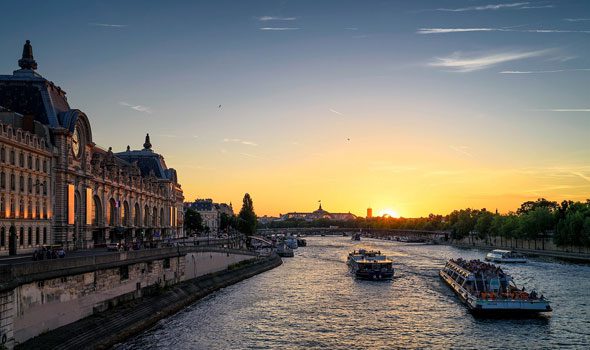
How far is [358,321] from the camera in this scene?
55.7 meters

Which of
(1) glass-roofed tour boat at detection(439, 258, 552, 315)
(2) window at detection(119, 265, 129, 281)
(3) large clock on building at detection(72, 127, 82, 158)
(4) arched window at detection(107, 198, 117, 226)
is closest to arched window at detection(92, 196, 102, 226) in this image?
(4) arched window at detection(107, 198, 117, 226)

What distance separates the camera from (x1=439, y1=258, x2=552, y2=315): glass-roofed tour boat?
56.8m

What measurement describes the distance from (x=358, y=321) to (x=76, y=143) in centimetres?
3766

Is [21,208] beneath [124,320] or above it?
above

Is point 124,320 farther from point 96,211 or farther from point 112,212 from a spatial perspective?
point 112,212

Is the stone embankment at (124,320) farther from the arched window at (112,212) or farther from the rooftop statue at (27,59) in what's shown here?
the rooftop statue at (27,59)

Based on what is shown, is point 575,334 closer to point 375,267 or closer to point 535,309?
point 535,309

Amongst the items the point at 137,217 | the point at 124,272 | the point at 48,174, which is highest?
the point at 48,174

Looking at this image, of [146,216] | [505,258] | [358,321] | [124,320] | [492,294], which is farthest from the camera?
[505,258]

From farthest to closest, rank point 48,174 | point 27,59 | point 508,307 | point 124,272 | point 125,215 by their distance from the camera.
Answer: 1. point 125,215
2. point 27,59
3. point 48,174
4. point 508,307
5. point 124,272

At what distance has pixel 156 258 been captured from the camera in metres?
62.1

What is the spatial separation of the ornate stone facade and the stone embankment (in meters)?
12.9

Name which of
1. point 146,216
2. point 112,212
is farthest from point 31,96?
point 146,216

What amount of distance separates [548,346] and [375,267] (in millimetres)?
49328
